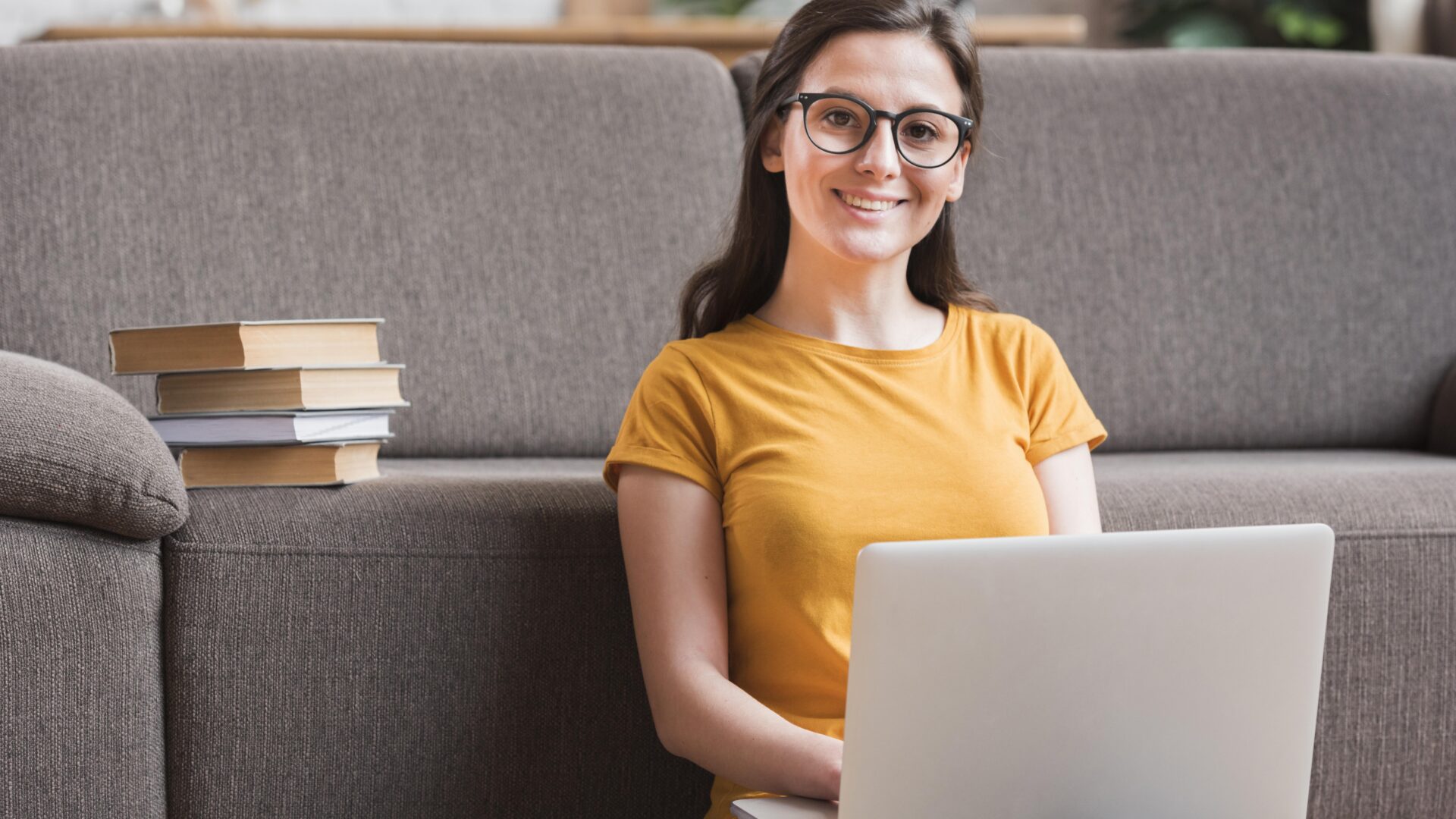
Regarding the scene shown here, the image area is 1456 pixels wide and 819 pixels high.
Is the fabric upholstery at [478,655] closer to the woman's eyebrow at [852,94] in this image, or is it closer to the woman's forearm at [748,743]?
the woman's forearm at [748,743]

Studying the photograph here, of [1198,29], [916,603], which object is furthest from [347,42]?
[1198,29]

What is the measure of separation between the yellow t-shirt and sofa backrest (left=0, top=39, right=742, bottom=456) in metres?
0.65

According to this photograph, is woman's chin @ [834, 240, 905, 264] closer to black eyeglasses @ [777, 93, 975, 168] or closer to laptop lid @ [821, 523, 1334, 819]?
black eyeglasses @ [777, 93, 975, 168]

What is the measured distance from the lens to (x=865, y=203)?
3.66 feet

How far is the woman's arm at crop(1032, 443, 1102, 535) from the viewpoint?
1186mm

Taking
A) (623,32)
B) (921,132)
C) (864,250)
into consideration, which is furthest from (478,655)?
(623,32)

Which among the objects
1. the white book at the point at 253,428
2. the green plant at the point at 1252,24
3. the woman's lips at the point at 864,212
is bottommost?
the white book at the point at 253,428

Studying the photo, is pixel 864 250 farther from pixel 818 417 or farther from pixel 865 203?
pixel 818 417

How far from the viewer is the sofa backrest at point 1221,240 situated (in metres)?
1.92

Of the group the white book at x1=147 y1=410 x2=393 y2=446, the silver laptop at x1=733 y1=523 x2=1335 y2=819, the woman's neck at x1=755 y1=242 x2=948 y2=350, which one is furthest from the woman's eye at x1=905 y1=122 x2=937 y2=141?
the white book at x1=147 y1=410 x2=393 y2=446

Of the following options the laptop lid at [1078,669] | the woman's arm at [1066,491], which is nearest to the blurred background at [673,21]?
the woman's arm at [1066,491]

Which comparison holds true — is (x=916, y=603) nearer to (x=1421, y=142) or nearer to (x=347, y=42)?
(x=347, y=42)

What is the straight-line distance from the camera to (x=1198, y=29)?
11.6ft

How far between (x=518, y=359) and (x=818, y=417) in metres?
0.77
